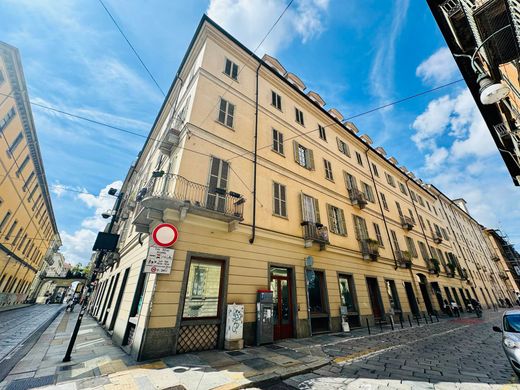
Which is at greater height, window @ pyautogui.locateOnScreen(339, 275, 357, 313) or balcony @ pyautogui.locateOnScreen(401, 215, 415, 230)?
balcony @ pyautogui.locateOnScreen(401, 215, 415, 230)

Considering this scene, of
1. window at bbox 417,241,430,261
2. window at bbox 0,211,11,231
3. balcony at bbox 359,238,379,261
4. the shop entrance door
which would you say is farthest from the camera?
window at bbox 417,241,430,261

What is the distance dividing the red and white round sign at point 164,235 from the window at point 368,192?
52.3ft

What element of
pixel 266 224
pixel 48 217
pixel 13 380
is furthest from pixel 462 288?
pixel 48 217

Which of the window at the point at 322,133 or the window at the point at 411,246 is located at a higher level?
the window at the point at 322,133

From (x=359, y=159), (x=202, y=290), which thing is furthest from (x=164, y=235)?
(x=359, y=159)

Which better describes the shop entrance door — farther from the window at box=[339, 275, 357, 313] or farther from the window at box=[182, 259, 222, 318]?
the window at box=[339, 275, 357, 313]

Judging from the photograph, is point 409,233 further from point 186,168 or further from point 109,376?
point 109,376

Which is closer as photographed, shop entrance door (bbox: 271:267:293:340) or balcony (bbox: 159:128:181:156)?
shop entrance door (bbox: 271:267:293:340)

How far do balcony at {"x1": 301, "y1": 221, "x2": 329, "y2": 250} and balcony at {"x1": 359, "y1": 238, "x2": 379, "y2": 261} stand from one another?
12.9ft

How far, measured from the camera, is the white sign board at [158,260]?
5.66m

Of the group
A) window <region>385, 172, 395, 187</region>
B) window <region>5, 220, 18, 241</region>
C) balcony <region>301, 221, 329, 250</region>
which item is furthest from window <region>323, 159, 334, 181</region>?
window <region>5, 220, 18, 241</region>

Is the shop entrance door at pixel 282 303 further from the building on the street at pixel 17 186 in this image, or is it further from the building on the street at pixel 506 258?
the building on the street at pixel 506 258

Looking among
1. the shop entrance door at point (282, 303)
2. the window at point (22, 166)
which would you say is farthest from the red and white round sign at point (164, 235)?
the window at point (22, 166)

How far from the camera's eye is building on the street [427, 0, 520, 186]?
4.22 m
